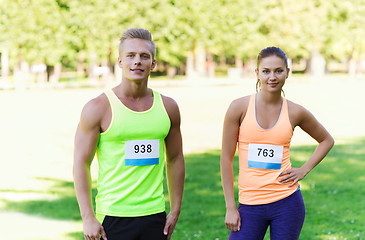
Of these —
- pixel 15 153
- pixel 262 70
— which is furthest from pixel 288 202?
pixel 15 153

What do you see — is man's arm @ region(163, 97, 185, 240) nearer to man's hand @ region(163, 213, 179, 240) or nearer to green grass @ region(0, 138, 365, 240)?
man's hand @ region(163, 213, 179, 240)

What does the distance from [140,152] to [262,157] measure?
832 millimetres

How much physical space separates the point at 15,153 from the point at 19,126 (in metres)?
5.45

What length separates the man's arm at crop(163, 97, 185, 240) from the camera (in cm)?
334

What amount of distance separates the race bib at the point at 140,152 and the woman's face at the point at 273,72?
86 cm

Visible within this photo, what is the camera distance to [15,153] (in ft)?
44.4

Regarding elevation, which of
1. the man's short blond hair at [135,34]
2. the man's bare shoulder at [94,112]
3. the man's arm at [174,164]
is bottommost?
the man's arm at [174,164]

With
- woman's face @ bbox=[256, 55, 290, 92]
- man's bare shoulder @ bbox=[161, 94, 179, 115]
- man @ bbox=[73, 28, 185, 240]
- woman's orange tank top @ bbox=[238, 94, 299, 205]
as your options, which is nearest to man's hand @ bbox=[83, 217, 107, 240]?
man @ bbox=[73, 28, 185, 240]

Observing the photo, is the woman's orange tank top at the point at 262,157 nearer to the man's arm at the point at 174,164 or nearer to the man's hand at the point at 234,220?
the man's hand at the point at 234,220

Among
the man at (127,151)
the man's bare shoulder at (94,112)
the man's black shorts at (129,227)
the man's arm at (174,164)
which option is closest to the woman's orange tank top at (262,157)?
the man's arm at (174,164)

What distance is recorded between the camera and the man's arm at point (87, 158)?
314 centimetres

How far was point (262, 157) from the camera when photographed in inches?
139

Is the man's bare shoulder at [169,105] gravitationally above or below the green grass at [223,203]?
above

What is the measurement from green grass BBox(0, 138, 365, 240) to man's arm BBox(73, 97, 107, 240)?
3.71 meters
